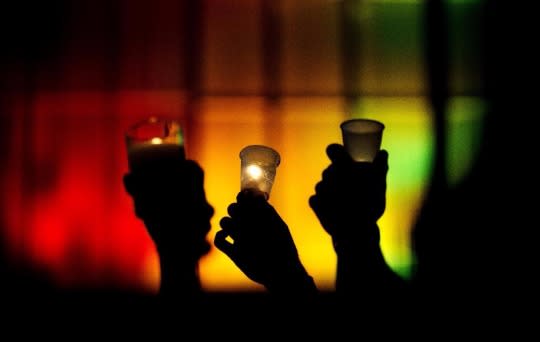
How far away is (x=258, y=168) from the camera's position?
5.36 ft

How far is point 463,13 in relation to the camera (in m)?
2.62

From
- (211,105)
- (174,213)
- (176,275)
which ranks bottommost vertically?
(176,275)

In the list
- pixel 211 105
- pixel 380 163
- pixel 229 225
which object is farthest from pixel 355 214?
pixel 211 105

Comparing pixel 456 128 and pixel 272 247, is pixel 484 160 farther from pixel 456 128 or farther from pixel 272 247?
pixel 272 247

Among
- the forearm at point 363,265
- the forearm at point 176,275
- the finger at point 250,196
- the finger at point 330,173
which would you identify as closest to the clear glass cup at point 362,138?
the finger at point 330,173

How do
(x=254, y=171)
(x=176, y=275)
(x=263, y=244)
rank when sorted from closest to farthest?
1. (x=263, y=244)
2. (x=254, y=171)
3. (x=176, y=275)

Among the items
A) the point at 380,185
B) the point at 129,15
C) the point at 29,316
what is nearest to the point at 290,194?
the point at 380,185

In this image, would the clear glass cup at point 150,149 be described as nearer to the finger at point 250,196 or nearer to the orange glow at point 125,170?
the finger at point 250,196

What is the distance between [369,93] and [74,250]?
71.5 inches

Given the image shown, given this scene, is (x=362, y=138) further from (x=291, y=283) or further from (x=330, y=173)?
(x=291, y=283)

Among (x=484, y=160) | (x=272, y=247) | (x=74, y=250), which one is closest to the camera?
(x=272, y=247)

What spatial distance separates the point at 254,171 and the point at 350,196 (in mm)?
355

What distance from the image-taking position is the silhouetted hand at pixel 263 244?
145 centimetres

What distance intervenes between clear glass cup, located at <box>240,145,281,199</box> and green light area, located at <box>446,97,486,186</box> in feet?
4.36
